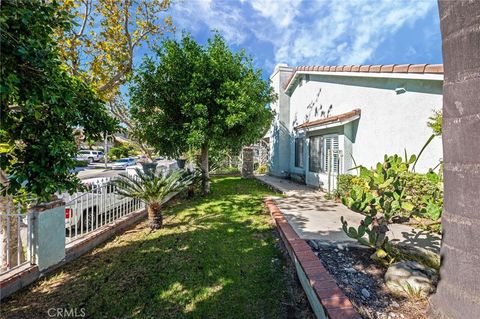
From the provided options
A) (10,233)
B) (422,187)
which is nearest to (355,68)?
(422,187)

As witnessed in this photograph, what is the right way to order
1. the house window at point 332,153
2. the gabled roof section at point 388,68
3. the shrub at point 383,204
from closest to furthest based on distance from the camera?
1. the shrub at point 383,204
2. the gabled roof section at point 388,68
3. the house window at point 332,153

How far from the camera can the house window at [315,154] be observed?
41.2 feet

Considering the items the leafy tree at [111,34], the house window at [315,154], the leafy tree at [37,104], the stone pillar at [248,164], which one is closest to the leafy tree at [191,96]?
the leafy tree at [111,34]

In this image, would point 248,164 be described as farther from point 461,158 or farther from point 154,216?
point 461,158

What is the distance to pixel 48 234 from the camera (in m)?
4.45

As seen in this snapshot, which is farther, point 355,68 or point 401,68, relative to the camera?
point 355,68

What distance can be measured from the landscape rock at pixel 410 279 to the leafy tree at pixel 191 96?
7.27m

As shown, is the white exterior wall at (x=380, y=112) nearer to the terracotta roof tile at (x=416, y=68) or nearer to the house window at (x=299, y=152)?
the terracotta roof tile at (x=416, y=68)

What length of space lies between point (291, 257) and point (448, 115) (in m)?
3.67

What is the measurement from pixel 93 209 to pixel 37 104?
4.33 m

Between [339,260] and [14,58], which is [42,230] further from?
[339,260]

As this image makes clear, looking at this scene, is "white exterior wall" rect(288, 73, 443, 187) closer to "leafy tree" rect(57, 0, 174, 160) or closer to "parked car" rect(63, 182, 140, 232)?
"leafy tree" rect(57, 0, 174, 160)

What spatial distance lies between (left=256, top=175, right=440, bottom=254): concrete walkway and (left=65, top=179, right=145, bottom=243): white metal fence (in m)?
5.35

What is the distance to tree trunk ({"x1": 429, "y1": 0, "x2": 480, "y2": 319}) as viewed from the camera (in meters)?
2.18
